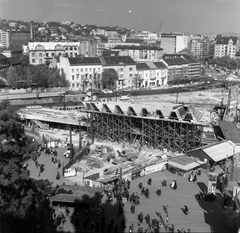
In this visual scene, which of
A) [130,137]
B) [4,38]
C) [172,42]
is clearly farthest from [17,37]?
[130,137]

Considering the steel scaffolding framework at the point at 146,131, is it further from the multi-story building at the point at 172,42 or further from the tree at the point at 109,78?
the multi-story building at the point at 172,42

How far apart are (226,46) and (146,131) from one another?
59663 mm

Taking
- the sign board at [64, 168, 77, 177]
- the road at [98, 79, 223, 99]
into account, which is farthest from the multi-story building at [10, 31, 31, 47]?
the sign board at [64, 168, 77, 177]

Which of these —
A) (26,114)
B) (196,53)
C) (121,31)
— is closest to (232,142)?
(26,114)

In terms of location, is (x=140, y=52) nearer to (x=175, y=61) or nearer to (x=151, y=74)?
(x=175, y=61)

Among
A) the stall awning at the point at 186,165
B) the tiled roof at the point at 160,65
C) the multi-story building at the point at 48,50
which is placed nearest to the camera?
the stall awning at the point at 186,165

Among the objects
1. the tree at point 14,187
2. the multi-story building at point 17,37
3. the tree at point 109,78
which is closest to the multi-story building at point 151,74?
the tree at point 109,78

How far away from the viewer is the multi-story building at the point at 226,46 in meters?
71.7

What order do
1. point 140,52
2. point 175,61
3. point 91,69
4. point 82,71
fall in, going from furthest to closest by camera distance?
point 140,52 < point 175,61 < point 91,69 < point 82,71

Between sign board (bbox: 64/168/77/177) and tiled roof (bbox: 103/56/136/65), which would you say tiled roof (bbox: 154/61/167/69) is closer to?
tiled roof (bbox: 103/56/136/65)

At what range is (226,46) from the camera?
72.8 m

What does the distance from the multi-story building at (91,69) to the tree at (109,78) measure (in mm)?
678

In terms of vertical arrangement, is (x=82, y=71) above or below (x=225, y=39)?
below

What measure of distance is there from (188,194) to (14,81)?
29.9m
